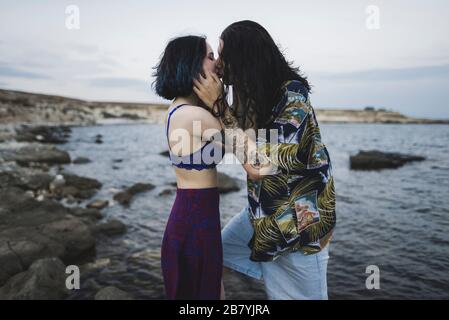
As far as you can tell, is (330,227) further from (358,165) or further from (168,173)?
(358,165)

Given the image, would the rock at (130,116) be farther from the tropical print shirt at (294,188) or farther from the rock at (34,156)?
the tropical print shirt at (294,188)

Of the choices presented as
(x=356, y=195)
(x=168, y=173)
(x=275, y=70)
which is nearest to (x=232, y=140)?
(x=275, y=70)

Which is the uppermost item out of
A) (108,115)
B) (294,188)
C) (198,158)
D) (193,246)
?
(108,115)

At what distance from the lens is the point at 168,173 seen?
67.3 ft

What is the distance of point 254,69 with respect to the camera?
2586mm

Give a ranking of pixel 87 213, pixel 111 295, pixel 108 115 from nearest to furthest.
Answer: pixel 111 295
pixel 87 213
pixel 108 115

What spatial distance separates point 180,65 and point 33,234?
6174 millimetres

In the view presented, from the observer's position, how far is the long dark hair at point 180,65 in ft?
9.16

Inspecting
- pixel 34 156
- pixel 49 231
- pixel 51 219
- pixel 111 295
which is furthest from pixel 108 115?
pixel 111 295

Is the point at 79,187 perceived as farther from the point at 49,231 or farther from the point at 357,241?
the point at 357,241

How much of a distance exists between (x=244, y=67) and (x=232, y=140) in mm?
515

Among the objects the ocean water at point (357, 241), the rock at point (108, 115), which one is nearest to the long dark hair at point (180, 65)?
the ocean water at point (357, 241)
